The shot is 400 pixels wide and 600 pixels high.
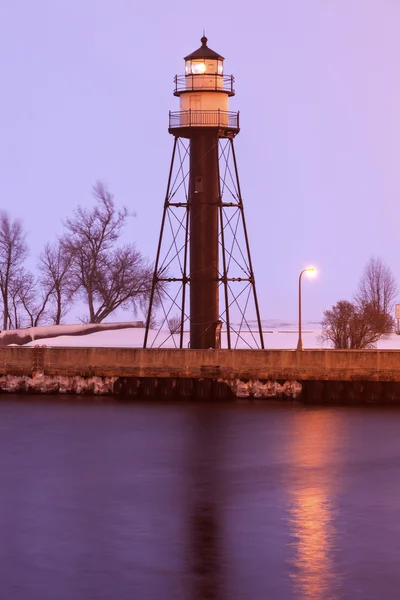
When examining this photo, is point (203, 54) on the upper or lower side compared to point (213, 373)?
upper

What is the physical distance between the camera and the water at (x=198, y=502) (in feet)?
87.7

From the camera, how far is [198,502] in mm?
36406

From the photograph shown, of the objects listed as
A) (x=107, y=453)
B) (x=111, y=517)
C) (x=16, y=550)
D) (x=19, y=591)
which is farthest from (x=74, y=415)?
(x=19, y=591)

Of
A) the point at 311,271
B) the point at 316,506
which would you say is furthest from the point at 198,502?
the point at 311,271

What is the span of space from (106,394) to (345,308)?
2376 centimetres

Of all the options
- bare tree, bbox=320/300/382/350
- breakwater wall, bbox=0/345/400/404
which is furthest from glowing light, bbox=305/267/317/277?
bare tree, bbox=320/300/382/350

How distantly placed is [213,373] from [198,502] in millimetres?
23313

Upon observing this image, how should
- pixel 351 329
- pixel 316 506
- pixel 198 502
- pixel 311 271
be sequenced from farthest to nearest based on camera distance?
pixel 351 329
pixel 311 271
pixel 198 502
pixel 316 506

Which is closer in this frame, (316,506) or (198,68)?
(316,506)

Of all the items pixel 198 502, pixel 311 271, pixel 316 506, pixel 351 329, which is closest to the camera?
pixel 316 506

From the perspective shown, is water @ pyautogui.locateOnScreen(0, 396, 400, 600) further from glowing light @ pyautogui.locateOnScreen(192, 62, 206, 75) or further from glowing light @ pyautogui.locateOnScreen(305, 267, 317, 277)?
glowing light @ pyautogui.locateOnScreen(192, 62, 206, 75)

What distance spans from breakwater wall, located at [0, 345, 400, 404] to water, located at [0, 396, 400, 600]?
5.74 feet

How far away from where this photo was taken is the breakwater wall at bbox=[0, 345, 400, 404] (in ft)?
191

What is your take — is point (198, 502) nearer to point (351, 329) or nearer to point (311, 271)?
point (311, 271)
